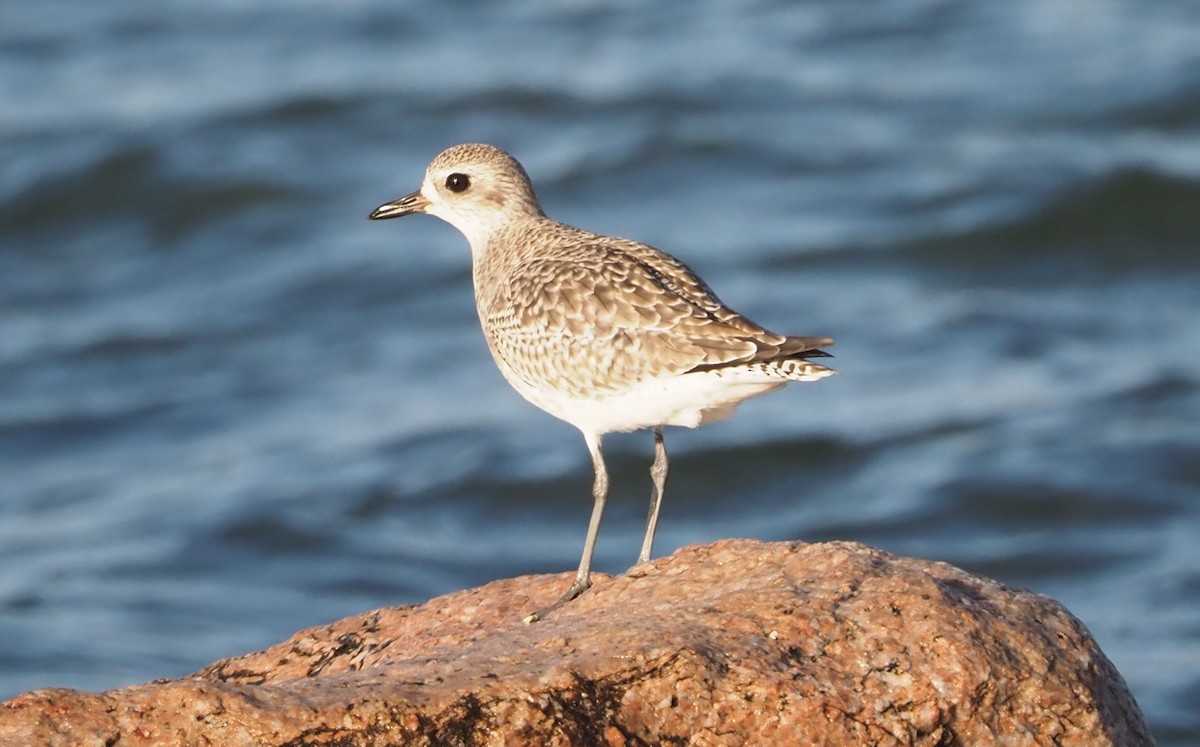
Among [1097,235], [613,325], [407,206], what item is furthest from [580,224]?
[613,325]

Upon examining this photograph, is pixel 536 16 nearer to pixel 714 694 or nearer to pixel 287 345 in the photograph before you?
pixel 287 345

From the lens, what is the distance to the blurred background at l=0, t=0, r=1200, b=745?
55.6 feet

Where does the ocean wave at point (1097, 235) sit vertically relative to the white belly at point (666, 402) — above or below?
above

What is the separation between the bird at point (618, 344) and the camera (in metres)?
7.66

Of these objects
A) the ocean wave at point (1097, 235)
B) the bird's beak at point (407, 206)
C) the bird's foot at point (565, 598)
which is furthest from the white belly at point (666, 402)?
the ocean wave at point (1097, 235)

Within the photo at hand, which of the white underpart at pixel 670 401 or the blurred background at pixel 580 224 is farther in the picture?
the blurred background at pixel 580 224

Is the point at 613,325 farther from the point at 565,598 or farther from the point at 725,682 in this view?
the point at 725,682

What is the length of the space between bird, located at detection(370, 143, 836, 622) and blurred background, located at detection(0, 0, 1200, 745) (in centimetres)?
624

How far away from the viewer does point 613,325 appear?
27.0 feet

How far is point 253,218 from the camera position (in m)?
25.5

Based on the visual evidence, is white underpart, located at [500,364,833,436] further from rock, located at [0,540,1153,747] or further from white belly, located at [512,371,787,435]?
rock, located at [0,540,1153,747]

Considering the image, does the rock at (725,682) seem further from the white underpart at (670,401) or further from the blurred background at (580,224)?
the blurred background at (580,224)

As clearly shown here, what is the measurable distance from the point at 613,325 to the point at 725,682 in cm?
259

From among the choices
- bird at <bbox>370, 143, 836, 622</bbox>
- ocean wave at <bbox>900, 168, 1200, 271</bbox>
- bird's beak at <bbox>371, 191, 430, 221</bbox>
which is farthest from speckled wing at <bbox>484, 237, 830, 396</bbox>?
ocean wave at <bbox>900, 168, 1200, 271</bbox>
